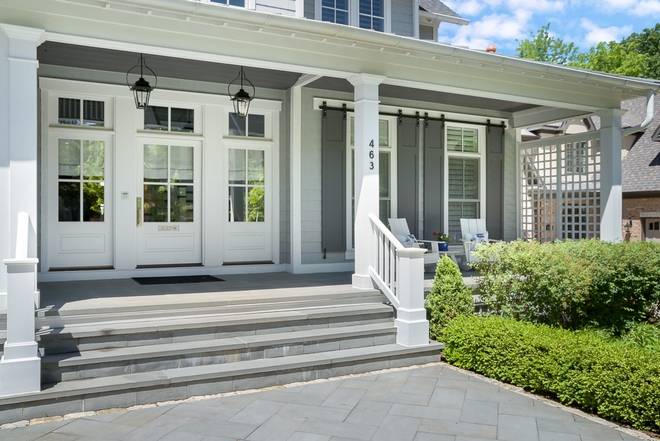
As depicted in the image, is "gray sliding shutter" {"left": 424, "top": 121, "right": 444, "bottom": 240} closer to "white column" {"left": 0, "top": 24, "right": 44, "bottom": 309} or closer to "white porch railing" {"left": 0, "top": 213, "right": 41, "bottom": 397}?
"white column" {"left": 0, "top": 24, "right": 44, "bottom": 309}

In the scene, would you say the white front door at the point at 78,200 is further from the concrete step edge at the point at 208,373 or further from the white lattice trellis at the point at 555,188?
the white lattice trellis at the point at 555,188

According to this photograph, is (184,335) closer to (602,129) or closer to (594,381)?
(594,381)

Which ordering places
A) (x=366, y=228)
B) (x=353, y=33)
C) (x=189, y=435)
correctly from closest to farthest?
(x=189, y=435), (x=353, y=33), (x=366, y=228)

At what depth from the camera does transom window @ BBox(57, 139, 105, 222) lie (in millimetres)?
6980

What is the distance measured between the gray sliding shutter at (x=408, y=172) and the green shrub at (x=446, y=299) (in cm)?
300

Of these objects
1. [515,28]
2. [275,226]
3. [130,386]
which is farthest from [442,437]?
[515,28]

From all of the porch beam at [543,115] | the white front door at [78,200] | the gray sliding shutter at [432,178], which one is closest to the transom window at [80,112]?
the white front door at [78,200]

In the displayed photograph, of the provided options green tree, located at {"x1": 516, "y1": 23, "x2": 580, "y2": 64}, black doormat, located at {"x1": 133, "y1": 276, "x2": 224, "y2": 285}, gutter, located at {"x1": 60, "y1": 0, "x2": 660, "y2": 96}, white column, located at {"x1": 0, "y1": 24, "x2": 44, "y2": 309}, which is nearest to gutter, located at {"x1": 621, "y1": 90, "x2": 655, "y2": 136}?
gutter, located at {"x1": 60, "y1": 0, "x2": 660, "y2": 96}

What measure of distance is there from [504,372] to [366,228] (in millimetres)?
2112

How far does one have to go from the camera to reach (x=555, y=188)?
32.4 ft

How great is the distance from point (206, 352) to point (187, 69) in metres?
3.83

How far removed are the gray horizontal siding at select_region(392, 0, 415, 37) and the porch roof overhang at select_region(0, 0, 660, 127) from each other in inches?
78.7

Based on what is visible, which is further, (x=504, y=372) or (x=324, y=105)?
(x=324, y=105)

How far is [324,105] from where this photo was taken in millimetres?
8125
